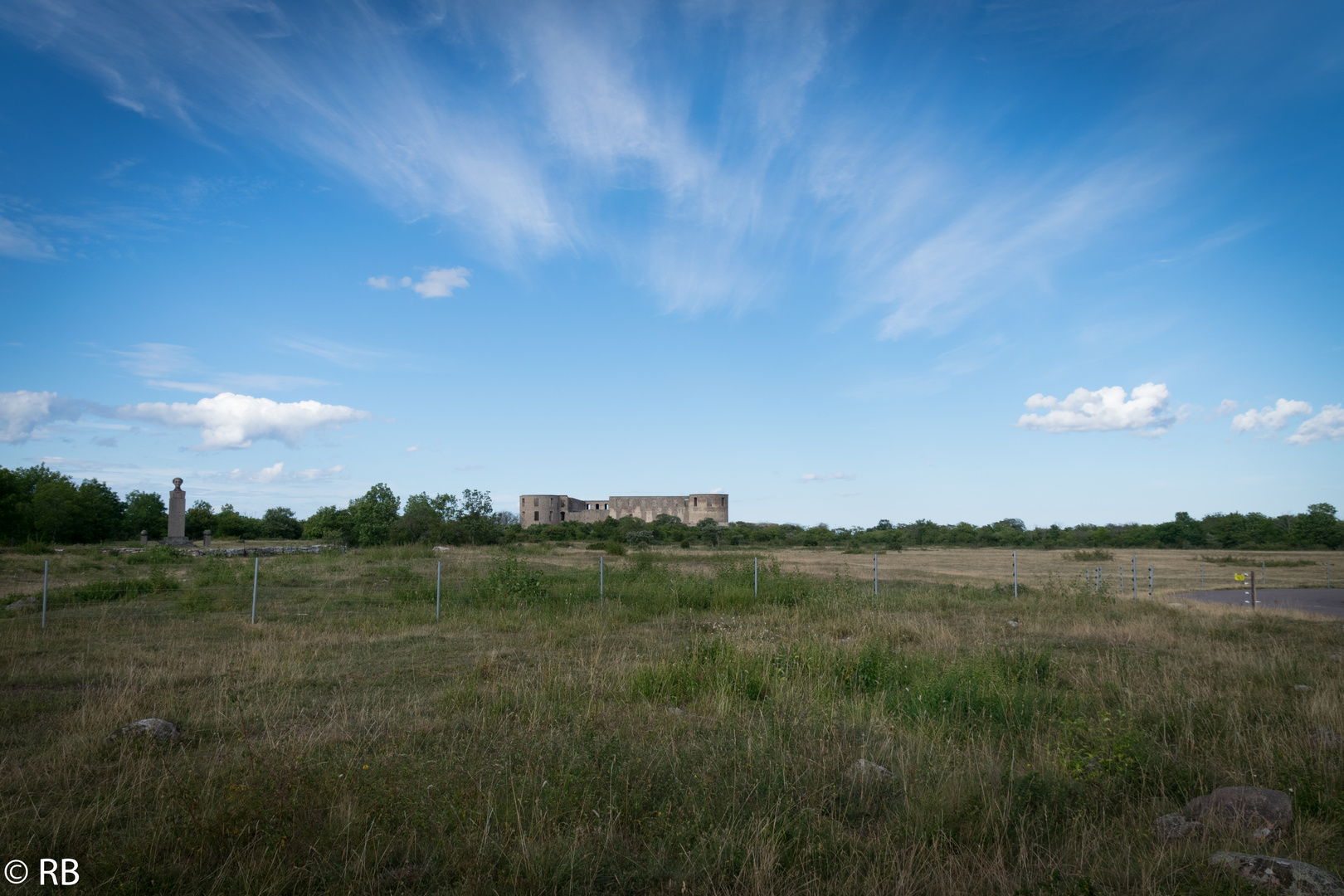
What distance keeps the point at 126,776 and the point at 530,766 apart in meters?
2.78

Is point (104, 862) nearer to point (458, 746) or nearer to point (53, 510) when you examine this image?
point (458, 746)

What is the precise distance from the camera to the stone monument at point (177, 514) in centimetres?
3997

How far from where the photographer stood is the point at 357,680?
28.4ft

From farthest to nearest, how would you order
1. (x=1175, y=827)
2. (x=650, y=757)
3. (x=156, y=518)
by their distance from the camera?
1. (x=156, y=518)
2. (x=650, y=757)
3. (x=1175, y=827)

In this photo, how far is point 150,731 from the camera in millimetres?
5785

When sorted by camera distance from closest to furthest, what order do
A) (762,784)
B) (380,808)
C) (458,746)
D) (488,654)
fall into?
(380,808)
(762,784)
(458,746)
(488,654)

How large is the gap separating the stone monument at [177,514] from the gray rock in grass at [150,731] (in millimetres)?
41418

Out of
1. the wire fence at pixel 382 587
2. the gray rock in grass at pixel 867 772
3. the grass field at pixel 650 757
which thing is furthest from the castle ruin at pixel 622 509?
the gray rock in grass at pixel 867 772

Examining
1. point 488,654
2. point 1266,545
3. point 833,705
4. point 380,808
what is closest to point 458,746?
point 380,808

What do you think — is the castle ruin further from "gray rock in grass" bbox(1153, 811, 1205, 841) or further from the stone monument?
"gray rock in grass" bbox(1153, 811, 1205, 841)

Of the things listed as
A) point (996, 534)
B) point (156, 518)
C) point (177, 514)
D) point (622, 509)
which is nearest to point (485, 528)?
point (177, 514)

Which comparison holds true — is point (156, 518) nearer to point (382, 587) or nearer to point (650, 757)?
point (382, 587)

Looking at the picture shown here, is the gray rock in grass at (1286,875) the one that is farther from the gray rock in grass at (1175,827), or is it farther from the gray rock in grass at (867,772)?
the gray rock in grass at (867,772)

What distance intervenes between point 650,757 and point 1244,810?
3822mm
